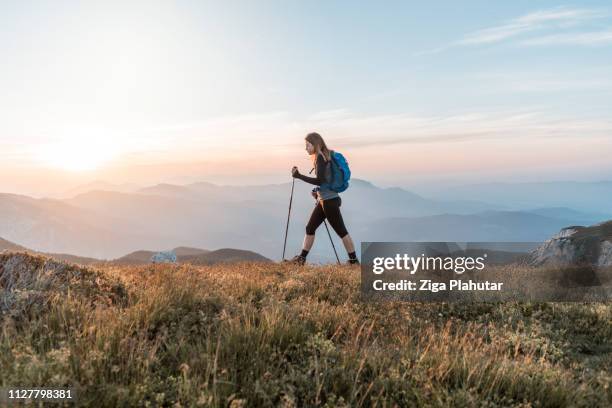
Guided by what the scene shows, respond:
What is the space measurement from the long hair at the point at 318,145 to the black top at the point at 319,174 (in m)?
0.11

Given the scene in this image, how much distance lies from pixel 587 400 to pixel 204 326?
153 inches

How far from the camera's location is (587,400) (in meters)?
4.27

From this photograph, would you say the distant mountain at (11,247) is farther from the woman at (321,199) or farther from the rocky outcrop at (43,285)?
the woman at (321,199)

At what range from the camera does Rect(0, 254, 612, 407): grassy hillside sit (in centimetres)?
374

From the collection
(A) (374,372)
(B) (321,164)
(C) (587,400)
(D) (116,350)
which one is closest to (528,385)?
(C) (587,400)

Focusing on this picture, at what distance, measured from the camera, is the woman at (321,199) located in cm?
1203

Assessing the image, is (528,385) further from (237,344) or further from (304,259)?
(304,259)

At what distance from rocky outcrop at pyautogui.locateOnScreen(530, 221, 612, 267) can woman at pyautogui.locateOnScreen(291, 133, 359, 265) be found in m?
9.56

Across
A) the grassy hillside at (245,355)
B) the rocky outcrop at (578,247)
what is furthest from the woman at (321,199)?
the rocky outcrop at (578,247)

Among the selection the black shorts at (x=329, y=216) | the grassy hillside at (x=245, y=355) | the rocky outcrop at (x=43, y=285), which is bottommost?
the grassy hillside at (x=245, y=355)

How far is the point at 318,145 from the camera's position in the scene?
12008 mm

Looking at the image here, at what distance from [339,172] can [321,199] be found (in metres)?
0.85

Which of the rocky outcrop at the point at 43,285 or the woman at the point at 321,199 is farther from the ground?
the woman at the point at 321,199

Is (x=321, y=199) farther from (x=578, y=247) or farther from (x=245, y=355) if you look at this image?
(x=578, y=247)
